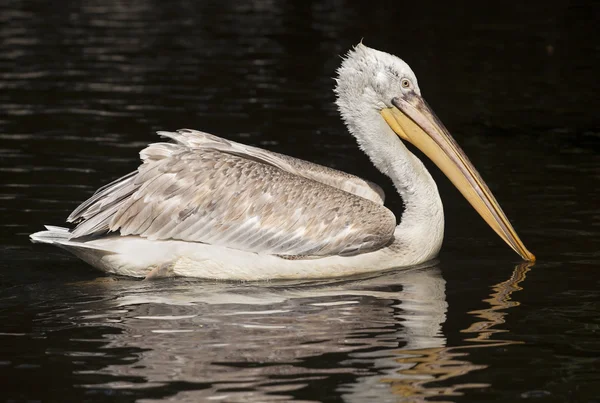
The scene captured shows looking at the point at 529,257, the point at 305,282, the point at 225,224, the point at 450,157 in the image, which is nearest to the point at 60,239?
the point at 225,224

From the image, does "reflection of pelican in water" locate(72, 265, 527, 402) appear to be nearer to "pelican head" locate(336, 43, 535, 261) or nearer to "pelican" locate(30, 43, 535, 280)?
"pelican" locate(30, 43, 535, 280)

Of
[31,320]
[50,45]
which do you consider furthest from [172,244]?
[50,45]

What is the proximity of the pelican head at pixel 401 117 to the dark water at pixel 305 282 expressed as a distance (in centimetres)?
38

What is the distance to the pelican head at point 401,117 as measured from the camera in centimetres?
768

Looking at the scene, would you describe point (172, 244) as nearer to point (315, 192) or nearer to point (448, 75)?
point (315, 192)

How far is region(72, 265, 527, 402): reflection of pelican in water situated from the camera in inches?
210

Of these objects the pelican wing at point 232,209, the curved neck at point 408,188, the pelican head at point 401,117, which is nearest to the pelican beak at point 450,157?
the pelican head at point 401,117

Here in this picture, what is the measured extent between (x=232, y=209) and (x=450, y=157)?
1.45 meters

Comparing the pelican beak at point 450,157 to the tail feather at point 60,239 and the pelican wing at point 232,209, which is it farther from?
the tail feather at point 60,239

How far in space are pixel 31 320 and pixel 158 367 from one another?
3.61 feet

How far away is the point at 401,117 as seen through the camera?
25.5 feet

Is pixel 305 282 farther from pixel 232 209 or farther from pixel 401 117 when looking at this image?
pixel 401 117

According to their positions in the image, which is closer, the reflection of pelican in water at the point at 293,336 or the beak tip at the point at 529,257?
the reflection of pelican in water at the point at 293,336

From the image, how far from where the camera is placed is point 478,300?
22.5 feet
